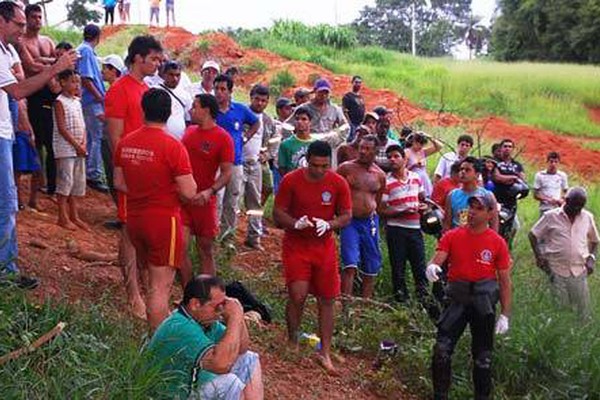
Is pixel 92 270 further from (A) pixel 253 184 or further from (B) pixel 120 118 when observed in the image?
(A) pixel 253 184

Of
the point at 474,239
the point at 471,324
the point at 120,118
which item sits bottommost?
the point at 471,324

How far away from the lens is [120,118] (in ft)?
21.4

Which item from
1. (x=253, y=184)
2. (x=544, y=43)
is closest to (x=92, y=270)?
(x=253, y=184)

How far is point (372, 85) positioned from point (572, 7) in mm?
20208

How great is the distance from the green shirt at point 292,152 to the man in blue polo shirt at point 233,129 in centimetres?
38

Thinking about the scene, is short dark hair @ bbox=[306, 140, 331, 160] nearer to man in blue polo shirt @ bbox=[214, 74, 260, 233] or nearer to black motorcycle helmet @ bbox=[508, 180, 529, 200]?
man in blue polo shirt @ bbox=[214, 74, 260, 233]

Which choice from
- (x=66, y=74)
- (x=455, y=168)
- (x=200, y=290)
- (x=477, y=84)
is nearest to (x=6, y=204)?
(x=200, y=290)

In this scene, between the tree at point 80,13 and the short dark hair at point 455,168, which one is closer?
the short dark hair at point 455,168

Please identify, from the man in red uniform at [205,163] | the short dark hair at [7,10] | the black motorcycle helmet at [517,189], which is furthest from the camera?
the black motorcycle helmet at [517,189]

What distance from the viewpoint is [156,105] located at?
5.83 meters

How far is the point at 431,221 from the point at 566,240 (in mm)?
1547

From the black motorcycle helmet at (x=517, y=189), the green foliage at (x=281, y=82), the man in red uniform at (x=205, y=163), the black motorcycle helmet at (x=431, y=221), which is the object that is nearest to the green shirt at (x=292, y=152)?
the black motorcycle helmet at (x=431, y=221)

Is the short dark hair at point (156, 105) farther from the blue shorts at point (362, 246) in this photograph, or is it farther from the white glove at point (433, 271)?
the blue shorts at point (362, 246)

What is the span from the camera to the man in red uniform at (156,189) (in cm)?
581
